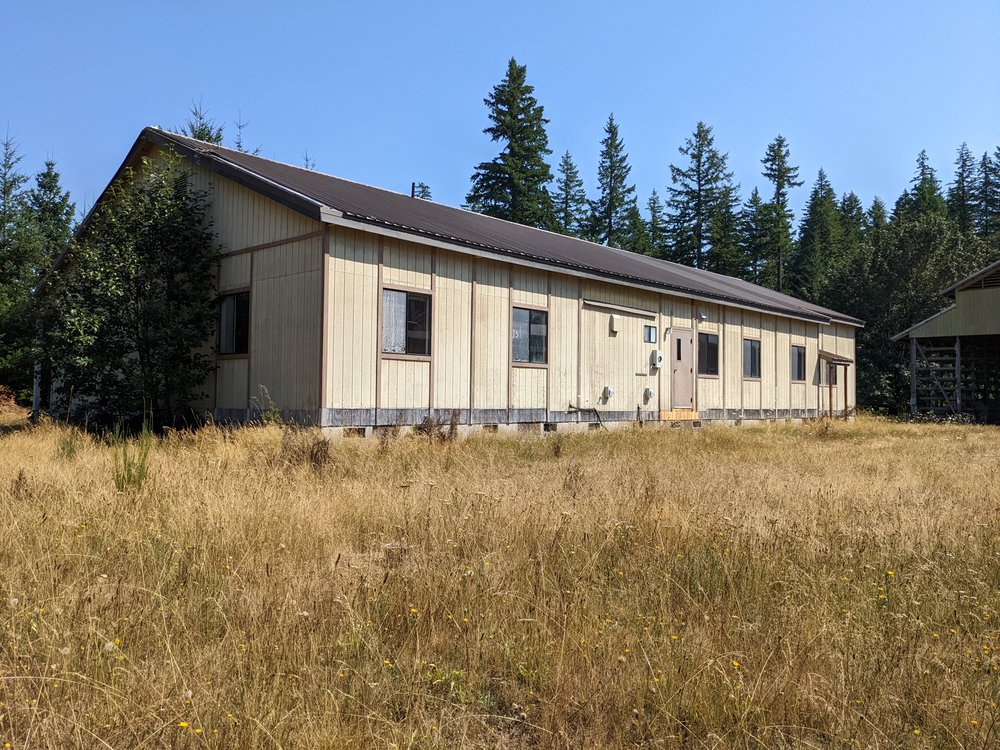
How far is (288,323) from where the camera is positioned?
12133 millimetres

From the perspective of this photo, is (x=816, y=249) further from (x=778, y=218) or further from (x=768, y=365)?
(x=768, y=365)

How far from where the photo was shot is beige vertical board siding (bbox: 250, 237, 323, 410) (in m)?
11.6

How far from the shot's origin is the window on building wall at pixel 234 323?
13.3 metres

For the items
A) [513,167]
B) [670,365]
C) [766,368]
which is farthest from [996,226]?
[670,365]

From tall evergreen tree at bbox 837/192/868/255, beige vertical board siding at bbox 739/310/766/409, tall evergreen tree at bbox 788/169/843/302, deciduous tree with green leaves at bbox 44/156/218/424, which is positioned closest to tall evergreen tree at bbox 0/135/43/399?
deciduous tree with green leaves at bbox 44/156/218/424

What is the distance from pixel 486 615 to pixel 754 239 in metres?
48.5

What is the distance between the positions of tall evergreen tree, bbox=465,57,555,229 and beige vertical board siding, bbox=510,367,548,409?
26.8 m

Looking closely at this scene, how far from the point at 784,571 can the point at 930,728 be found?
1.74 m

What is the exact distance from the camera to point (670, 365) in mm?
18297

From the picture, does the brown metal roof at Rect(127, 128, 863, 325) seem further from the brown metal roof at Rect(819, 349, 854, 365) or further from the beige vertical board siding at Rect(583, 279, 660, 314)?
the brown metal roof at Rect(819, 349, 854, 365)

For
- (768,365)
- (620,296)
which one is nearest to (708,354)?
(768,365)

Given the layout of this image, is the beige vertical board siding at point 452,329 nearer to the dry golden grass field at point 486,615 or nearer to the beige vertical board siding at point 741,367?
the dry golden grass field at point 486,615

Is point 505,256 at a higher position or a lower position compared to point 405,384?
higher

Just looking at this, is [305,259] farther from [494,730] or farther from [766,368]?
[766,368]
